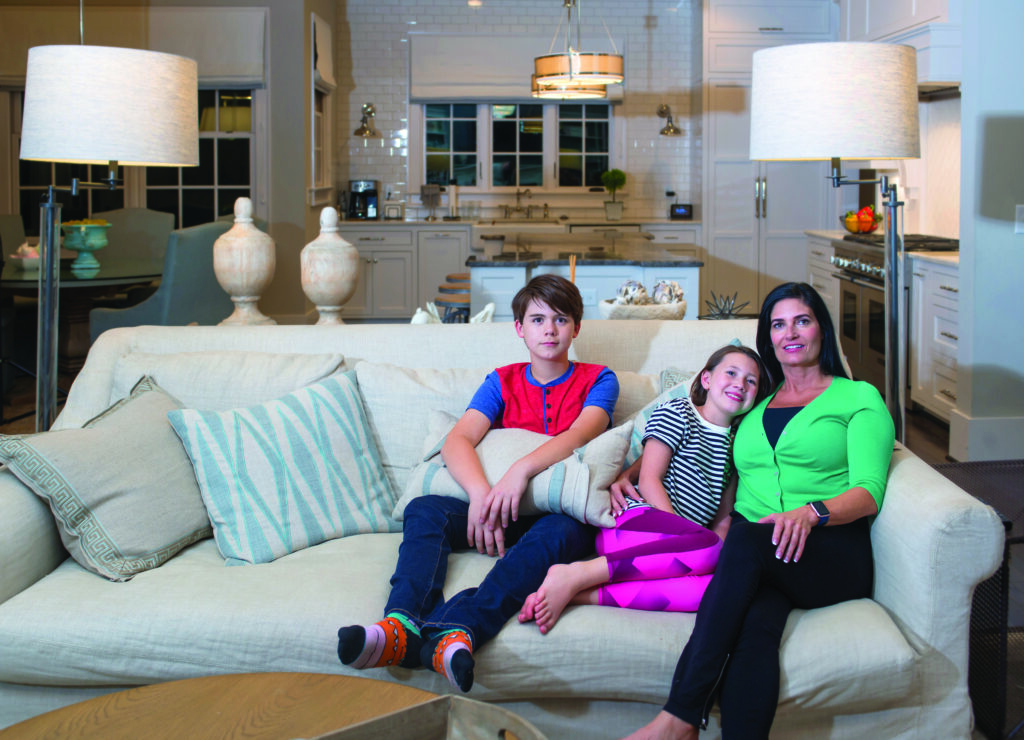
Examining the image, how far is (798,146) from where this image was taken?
270 cm

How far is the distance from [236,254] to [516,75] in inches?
229

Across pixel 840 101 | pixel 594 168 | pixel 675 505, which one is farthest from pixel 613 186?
pixel 675 505

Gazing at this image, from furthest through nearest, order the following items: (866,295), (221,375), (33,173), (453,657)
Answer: (33,173)
(866,295)
(221,375)
(453,657)

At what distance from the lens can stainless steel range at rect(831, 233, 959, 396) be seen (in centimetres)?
545

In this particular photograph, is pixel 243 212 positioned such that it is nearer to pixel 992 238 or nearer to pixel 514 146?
pixel 992 238

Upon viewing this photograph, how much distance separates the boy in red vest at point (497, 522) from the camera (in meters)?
1.78

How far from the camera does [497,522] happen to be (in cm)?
217

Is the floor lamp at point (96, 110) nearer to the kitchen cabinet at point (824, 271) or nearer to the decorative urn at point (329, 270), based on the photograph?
the decorative urn at point (329, 270)

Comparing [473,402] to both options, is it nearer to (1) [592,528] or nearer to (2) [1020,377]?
(1) [592,528]

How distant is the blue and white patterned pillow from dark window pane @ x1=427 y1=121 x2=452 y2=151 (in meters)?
6.66

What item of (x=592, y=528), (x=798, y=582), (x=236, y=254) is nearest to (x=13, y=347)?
(x=236, y=254)

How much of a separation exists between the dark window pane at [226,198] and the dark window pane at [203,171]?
0.08m

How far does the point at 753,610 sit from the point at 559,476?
1.72 feet

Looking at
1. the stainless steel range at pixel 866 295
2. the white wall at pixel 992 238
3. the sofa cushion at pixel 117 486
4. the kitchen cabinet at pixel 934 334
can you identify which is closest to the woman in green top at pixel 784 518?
the sofa cushion at pixel 117 486
